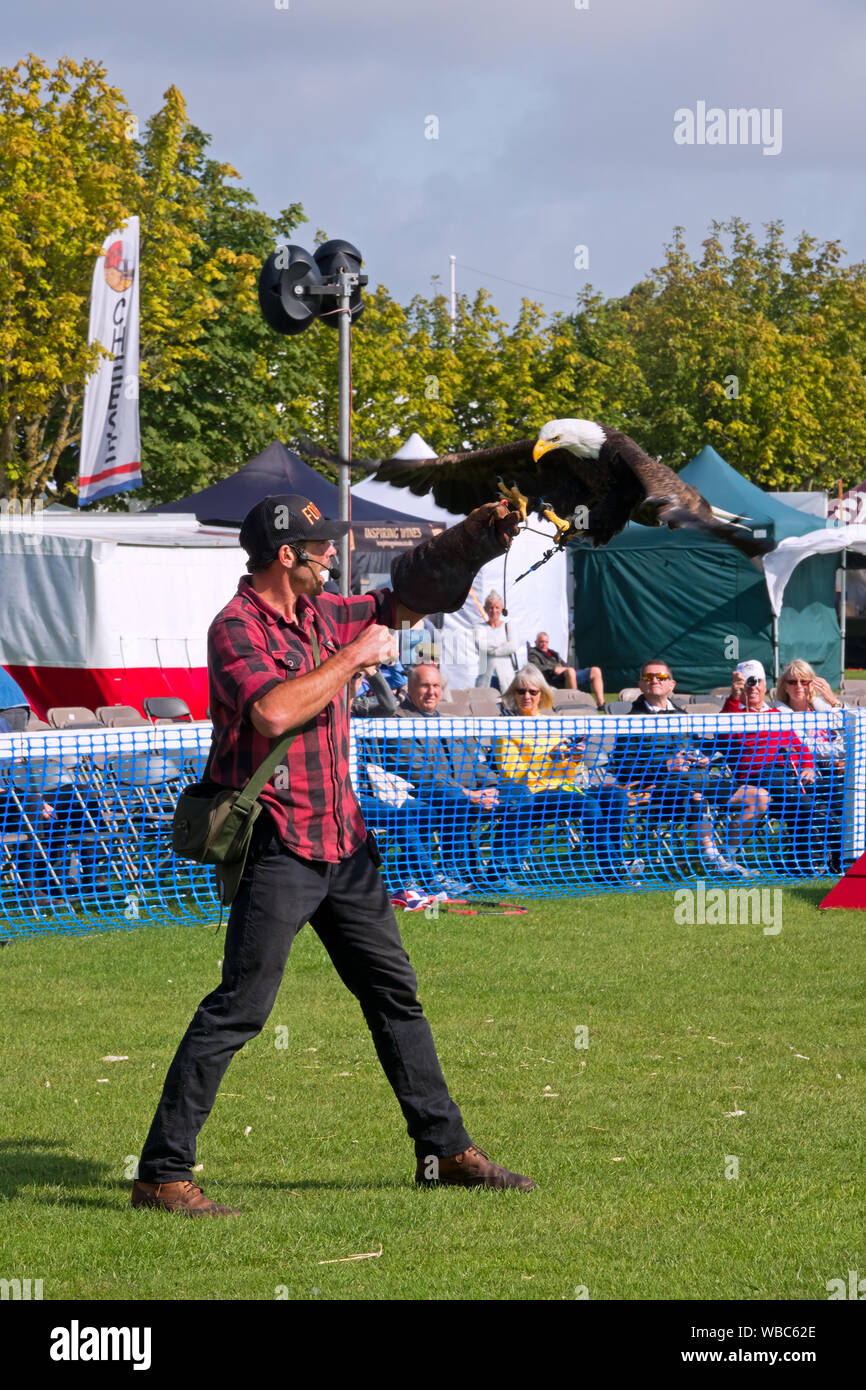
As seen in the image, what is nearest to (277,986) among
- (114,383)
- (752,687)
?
(752,687)

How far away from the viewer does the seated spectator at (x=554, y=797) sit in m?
10.6

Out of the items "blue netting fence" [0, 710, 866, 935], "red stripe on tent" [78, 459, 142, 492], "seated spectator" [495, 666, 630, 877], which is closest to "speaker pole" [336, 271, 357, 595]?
"blue netting fence" [0, 710, 866, 935]

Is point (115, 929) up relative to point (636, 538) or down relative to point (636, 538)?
down

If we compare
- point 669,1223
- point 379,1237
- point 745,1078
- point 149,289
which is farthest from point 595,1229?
point 149,289

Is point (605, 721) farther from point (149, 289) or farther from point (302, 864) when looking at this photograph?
point (149, 289)

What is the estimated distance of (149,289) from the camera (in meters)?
28.7

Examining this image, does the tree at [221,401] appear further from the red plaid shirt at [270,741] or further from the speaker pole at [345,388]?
the red plaid shirt at [270,741]

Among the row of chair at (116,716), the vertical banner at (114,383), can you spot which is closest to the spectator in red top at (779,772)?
the row of chair at (116,716)

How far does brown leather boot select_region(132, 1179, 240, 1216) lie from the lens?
16.1 feet

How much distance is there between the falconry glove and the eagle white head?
51cm

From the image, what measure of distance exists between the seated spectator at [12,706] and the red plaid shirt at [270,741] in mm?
5865

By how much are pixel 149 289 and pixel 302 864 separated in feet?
83.8

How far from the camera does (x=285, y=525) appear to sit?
4.89 metres

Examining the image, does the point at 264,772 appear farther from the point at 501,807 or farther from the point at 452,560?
the point at 501,807
